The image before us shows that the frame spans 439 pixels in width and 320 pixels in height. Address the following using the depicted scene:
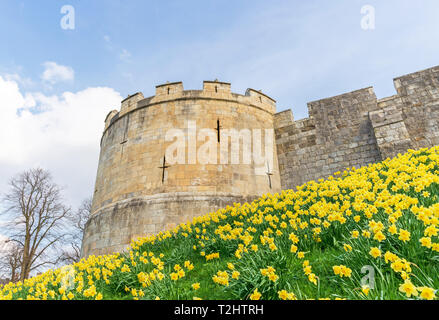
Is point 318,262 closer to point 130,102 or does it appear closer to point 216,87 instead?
point 216,87

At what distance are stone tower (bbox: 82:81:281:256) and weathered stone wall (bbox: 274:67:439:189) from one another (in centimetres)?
105

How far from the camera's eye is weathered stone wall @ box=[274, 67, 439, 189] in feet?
32.9

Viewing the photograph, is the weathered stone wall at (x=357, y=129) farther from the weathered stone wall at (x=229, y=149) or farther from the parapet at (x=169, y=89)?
the parapet at (x=169, y=89)

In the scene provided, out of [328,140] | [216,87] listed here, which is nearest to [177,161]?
[216,87]

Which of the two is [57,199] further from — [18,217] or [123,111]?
[123,111]

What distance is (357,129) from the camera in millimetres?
11188

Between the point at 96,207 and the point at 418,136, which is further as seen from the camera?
the point at 96,207

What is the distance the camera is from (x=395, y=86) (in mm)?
10961

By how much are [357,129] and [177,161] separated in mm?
8328

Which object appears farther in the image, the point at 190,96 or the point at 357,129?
the point at 190,96

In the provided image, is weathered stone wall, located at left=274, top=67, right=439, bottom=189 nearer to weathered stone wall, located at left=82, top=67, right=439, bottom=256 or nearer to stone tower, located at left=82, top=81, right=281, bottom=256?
weathered stone wall, located at left=82, top=67, right=439, bottom=256
